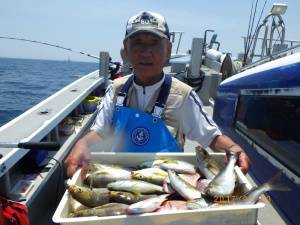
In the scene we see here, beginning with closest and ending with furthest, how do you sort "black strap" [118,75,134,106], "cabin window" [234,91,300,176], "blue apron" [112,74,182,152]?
"blue apron" [112,74,182,152], "black strap" [118,75,134,106], "cabin window" [234,91,300,176]

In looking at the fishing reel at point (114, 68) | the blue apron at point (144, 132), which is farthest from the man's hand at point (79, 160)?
the fishing reel at point (114, 68)

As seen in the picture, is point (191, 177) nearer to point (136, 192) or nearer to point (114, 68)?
point (136, 192)

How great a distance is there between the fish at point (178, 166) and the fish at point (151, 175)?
59mm

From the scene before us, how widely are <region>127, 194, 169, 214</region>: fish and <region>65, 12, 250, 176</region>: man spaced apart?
78 centimetres

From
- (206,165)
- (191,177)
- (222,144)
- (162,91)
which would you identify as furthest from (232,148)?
(162,91)

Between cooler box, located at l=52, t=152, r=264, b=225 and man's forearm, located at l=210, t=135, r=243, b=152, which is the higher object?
man's forearm, located at l=210, t=135, r=243, b=152

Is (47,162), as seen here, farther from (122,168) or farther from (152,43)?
(152,43)

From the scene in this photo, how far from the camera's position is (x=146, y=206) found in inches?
60.2

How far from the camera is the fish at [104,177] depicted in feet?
6.31

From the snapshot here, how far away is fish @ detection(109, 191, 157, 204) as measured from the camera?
1696 mm

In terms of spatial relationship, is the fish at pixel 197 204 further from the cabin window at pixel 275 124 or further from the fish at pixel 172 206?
the cabin window at pixel 275 124

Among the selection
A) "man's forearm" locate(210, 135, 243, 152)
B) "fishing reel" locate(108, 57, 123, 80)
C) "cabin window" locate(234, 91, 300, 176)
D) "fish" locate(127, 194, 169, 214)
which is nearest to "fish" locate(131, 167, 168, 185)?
"fish" locate(127, 194, 169, 214)

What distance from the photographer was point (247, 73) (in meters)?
3.90

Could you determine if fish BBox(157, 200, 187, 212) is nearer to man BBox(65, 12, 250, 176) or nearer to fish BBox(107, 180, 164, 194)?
fish BBox(107, 180, 164, 194)
